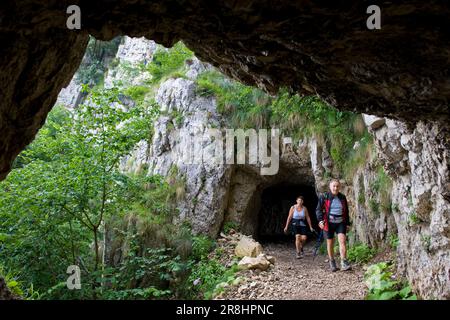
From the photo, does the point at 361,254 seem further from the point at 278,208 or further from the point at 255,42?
the point at 278,208

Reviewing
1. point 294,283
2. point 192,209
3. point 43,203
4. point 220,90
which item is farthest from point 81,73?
point 294,283

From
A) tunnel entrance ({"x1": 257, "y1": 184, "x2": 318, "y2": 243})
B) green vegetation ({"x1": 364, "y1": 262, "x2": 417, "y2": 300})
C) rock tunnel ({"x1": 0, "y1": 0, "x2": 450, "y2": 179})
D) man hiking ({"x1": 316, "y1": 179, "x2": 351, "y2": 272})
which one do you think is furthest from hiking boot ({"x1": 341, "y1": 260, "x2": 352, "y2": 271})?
tunnel entrance ({"x1": 257, "y1": 184, "x2": 318, "y2": 243})

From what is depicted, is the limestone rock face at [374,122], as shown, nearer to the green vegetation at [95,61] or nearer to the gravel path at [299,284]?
the gravel path at [299,284]

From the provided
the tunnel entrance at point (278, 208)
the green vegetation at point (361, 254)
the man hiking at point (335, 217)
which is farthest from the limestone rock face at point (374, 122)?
the tunnel entrance at point (278, 208)

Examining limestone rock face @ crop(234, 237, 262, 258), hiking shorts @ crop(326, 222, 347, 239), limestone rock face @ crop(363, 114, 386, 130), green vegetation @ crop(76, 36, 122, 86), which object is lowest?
limestone rock face @ crop(234, 237, 262, 258)

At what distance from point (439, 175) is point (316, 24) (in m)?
2.98

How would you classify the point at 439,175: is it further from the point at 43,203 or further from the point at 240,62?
the point at 43,203

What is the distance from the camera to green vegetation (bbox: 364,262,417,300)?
492 centimetres

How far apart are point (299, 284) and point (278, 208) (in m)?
9.46

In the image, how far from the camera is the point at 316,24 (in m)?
2.47

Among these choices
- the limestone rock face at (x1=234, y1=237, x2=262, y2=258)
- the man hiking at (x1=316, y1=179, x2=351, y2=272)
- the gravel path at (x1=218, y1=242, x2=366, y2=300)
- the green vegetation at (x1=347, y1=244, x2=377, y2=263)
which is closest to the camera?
the gravel path at (x1=218, y1=242, x2=366, y2=300)

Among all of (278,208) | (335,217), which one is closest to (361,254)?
(335,217)

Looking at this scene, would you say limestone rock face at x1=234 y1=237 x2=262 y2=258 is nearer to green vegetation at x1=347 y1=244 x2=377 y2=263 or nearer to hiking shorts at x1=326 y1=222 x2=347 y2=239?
green vegetation at x1=347 y1=244 x2=377 y2=263

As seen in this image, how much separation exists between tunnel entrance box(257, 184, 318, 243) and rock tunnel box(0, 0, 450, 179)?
11116mm
